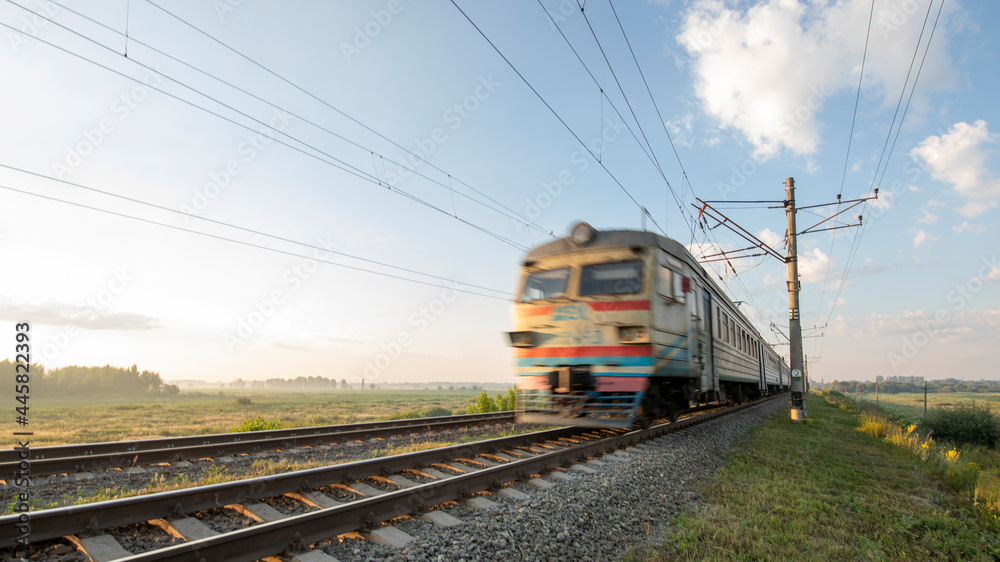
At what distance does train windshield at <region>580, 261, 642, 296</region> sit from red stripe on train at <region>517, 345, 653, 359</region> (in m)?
0.95

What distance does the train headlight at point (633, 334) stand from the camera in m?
7.80

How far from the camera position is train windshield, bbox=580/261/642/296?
322 inches

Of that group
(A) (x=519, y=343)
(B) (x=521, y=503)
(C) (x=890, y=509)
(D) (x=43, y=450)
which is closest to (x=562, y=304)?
(A) (x=519, y=343)

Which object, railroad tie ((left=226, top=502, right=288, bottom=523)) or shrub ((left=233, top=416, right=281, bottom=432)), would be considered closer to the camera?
railroad tie ((left=226, top=502, right=288, bottom=523))

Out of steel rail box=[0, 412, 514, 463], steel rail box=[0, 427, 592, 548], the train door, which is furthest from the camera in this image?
the train door

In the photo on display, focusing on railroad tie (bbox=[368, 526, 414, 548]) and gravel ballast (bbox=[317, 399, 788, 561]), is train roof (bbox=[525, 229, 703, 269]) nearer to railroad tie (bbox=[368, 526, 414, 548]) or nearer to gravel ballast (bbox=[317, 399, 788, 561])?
gravel ballast (bbox=[317, 399, 788, 561])

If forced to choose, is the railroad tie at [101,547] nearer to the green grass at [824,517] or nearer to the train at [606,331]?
the green grass at [824,517]

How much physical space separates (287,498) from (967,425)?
1905 centimetres

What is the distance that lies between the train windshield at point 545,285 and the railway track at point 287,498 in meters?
3.22

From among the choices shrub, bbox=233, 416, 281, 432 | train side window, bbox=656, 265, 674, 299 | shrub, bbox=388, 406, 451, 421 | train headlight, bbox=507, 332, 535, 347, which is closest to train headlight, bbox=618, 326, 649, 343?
train side window, bbox=656, 265, 674, 299

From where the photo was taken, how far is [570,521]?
436cm

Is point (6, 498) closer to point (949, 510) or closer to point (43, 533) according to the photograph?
point (43, 533)

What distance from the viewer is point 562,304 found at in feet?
28.4

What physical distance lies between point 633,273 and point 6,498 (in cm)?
829
